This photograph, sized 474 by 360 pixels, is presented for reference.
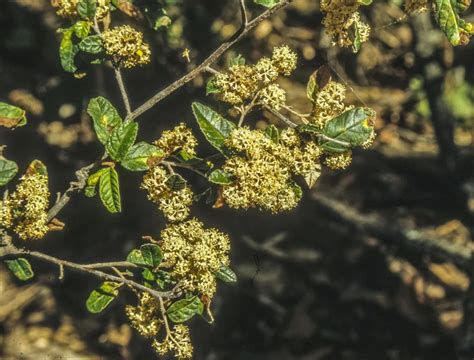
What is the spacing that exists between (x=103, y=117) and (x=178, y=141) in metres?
0.16

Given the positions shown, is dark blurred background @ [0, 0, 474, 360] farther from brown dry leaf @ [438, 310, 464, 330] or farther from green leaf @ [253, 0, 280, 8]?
green leaf @ [253, 0, 280, 8]

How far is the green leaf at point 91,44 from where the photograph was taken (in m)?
1.19

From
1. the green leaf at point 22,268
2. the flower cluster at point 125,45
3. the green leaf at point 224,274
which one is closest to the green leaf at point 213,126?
the flower cluster at point 125,45

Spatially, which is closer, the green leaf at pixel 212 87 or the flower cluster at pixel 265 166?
the flower cluster at pixel 265 166

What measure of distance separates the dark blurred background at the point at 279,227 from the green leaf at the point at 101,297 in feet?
2.96

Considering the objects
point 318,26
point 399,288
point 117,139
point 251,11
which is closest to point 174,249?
point 117,139

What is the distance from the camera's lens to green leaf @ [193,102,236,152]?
118 centimetres

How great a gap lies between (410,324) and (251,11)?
131cm

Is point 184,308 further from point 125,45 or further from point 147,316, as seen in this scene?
point 125,45

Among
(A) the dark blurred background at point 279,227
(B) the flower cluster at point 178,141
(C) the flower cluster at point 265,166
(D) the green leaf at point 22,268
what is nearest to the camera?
(C) the flower cluster at point 265,166

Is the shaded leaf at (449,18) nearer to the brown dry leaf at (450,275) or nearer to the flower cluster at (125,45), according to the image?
the flower cluster at (125,45)

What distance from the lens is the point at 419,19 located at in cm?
229

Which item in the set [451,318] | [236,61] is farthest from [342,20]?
[451,318]

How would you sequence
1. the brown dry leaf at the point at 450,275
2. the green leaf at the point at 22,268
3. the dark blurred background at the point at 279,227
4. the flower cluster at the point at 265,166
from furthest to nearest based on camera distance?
the brown dry leaf at the point at 450,275
the dark blurred background at the point at 279,227
the green leaf at the point at 22,268
the flower cluster at the point at 265,166
